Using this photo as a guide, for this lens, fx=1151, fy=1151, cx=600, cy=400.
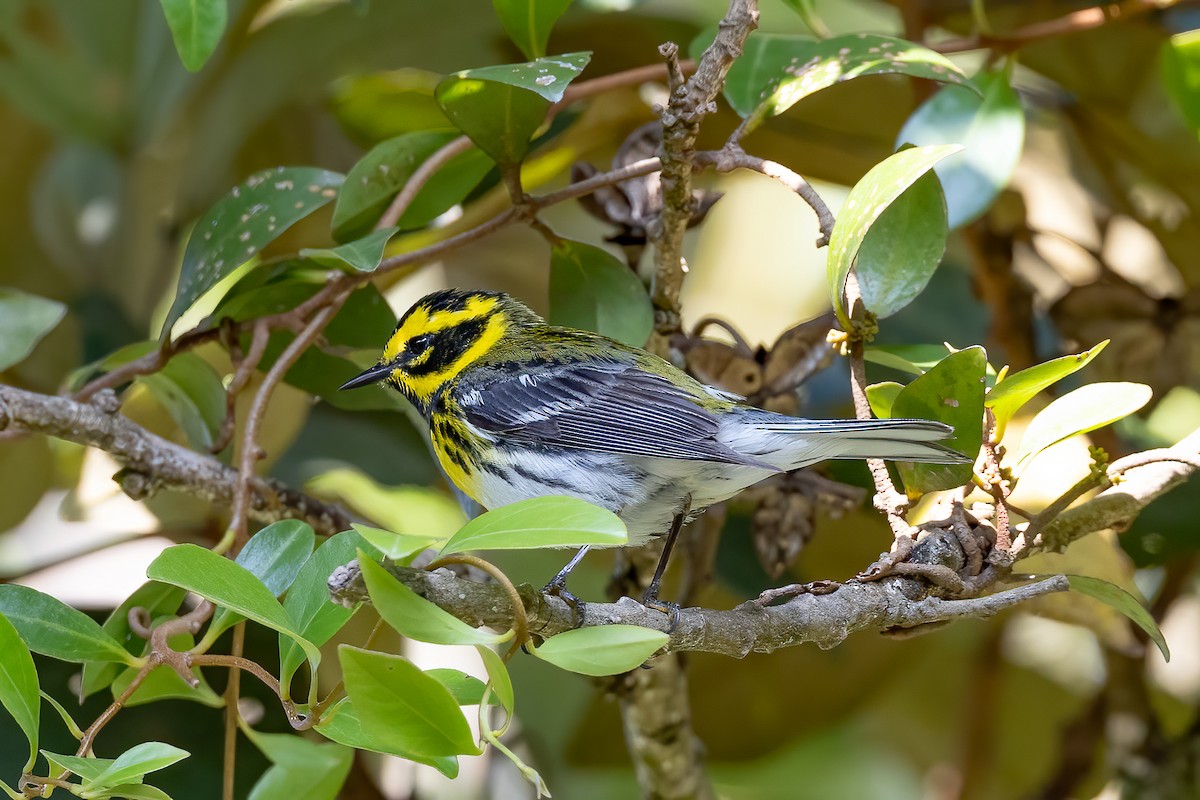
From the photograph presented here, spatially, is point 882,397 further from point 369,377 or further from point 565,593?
point 369,377

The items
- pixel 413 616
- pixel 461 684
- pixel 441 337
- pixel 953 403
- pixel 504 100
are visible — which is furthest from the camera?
pixel 441 337

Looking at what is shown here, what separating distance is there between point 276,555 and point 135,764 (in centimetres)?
19

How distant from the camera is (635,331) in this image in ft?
3.37

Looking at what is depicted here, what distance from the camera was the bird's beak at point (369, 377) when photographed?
3.74ft

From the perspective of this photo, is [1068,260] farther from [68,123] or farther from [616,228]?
[68,123]

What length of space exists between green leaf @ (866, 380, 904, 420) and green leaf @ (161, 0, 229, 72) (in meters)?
0.59

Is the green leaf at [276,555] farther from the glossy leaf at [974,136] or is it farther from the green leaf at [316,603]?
the glossy leaf at [974,136]

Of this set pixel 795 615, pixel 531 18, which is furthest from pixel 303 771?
pixel 531 18

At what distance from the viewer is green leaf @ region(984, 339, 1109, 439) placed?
784mm

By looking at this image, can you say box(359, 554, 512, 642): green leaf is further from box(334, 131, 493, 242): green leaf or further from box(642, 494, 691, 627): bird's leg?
box(334, 131, 493, 242): green leaf

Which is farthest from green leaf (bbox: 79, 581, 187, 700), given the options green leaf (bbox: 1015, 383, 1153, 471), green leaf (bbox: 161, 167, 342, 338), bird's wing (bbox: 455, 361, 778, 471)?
green leaf (bbox: 1015, 383, 1153, 471)

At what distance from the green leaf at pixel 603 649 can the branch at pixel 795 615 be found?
0.10 m

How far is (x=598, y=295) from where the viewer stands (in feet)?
3.43

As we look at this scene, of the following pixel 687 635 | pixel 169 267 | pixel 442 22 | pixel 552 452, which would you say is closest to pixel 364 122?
pixel 442 22
